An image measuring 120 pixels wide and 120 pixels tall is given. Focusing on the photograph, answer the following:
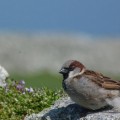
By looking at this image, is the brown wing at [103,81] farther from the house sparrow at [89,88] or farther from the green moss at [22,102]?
the green moss at [22,102]

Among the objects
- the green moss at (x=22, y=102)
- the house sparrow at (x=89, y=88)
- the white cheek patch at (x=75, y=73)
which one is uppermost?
the green moss at (x=22, y=102)

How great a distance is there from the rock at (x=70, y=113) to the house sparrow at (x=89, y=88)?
0.47 ft

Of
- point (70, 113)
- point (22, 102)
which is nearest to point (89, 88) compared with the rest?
point (70, 113)

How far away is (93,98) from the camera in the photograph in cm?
1134

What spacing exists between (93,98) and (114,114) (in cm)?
40

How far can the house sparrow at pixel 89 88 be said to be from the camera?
1137 centimetres

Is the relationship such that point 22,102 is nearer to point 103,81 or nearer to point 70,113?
point 70,113

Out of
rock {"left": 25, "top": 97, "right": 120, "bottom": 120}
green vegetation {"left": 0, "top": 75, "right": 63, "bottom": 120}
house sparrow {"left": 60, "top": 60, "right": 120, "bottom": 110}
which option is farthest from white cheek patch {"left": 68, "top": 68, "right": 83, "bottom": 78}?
green vegetation {"left": 0, "top": 75, "right": 63, "bottom": 120}

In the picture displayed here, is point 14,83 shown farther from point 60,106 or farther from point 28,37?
point 28,37

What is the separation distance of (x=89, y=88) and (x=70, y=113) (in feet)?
2.65

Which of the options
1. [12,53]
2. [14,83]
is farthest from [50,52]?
[14,83]

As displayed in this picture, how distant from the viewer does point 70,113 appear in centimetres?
1204

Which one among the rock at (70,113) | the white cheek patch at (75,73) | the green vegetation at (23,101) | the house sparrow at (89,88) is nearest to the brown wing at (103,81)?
the house sparrow at (89,88)

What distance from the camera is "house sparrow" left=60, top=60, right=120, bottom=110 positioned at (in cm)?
1137
